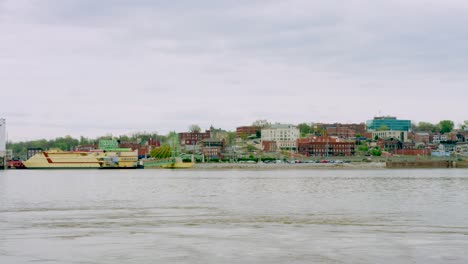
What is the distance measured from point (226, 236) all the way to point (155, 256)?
609 centimetres

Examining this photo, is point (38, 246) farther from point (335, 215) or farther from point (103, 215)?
point (335, 215)

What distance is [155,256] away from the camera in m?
25.6

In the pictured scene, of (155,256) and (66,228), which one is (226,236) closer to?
(155,256)

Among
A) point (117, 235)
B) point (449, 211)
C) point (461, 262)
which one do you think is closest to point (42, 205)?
point (117, 235)

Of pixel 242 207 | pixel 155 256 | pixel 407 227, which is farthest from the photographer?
pixel 242 207

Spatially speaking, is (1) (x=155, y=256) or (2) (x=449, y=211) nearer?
(1) (x=155, y=256)

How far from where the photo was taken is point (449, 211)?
141 feet

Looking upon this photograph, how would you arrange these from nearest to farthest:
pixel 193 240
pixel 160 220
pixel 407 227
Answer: pixel 193 240, pixel 407 227, pixel 160 220

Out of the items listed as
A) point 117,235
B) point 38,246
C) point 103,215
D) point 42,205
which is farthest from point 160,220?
point 42,205

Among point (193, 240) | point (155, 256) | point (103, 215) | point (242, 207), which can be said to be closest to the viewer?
point (155, 256)

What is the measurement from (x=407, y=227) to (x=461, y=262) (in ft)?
33.8

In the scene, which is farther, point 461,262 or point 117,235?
point 117,235

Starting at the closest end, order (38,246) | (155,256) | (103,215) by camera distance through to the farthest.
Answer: (155,256) → (38,246) → (103,215)

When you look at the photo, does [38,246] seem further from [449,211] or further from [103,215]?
[449,211]
